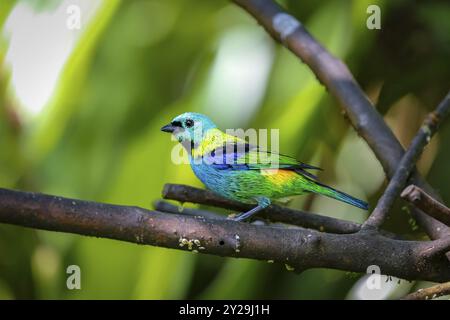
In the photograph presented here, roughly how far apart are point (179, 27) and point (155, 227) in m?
2.05

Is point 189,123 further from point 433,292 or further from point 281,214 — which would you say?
point 433,292

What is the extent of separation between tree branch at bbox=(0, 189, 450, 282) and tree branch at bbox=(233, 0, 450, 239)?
0.83 ft

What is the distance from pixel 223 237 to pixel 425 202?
423 mm

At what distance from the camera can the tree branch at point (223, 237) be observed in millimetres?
1355

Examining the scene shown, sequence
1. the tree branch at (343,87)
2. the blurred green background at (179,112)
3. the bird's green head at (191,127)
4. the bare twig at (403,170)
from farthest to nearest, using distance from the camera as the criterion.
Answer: the blurred green background at (179,112) < the bird's green head at (191,127) < the tree branch at (343,87) < the bare twig at (403,170)

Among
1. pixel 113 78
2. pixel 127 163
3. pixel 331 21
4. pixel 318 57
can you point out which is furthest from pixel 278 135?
pixel 113 78

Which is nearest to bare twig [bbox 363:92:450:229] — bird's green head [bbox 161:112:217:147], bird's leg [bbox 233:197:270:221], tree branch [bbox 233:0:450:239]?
tree branch [bbox 233:0:450:239]

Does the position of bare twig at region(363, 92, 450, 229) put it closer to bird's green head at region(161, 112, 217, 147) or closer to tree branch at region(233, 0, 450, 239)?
tree branch at region(233, 0, 450, 239)

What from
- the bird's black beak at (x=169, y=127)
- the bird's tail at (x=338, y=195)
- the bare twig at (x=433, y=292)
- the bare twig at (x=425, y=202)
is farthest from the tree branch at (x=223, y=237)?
the bird's black beak at (x=169, y=127)

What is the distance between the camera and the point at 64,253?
2.75 metres

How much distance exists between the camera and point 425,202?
1365 millimetres

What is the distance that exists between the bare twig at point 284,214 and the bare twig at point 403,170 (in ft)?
0.38

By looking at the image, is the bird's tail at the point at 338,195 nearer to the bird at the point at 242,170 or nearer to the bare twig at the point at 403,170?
the bird at the point at 242,170
